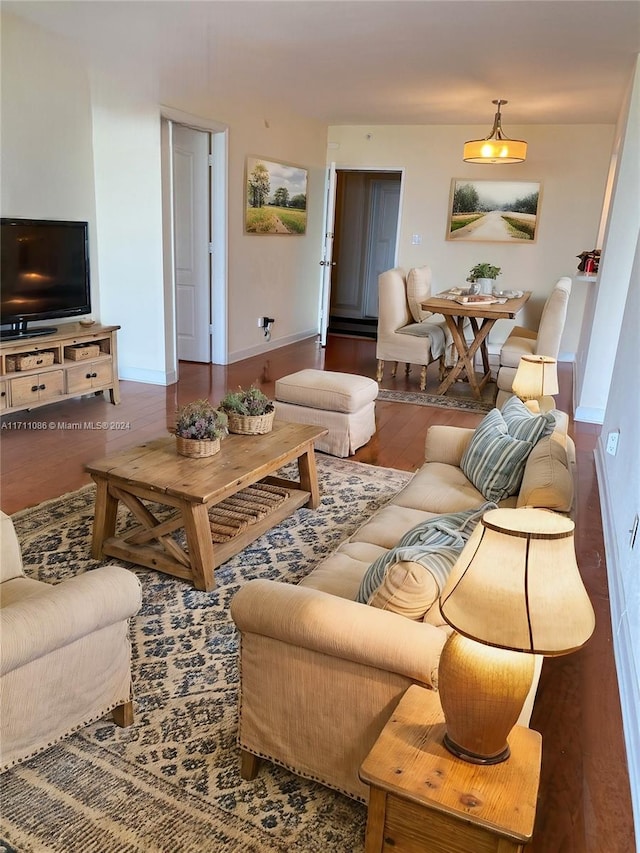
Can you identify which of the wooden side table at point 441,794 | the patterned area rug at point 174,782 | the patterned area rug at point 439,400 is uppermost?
the wooden side table at point 441,794

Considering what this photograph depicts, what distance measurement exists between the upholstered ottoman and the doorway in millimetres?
5458

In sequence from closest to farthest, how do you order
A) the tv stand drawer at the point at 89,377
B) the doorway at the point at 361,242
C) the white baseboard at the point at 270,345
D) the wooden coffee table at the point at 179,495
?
the wooden coffee table at the point at 179,495, the tv stand drawer at the point at 89,377, the white baseboard at the point at 270,345, the doorway at the point at 361,242

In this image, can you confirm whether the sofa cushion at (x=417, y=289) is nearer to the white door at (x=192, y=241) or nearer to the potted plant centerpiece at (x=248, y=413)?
the white door at (x=192, y=241)

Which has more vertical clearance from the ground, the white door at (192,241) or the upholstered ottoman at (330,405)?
the white door at (192,241)

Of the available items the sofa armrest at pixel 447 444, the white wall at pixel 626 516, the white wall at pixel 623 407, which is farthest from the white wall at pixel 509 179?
the sofa armrest at pixel 447 444

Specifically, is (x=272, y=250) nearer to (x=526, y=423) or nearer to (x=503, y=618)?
(x=526, y=423)

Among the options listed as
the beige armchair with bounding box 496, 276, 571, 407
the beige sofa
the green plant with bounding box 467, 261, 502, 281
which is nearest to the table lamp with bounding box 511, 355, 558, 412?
the beige sofa

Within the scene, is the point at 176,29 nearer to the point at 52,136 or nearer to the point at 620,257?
the point at 52,136

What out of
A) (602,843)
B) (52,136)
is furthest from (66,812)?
(52,136)

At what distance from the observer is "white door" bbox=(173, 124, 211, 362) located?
600 cm

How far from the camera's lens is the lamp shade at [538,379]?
3.11 metres

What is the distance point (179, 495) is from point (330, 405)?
1764 millimetres

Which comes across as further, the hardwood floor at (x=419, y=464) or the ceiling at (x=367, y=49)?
the ceiling at (x=367, y=49)

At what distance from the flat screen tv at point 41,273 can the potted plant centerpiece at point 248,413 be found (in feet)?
6.65
